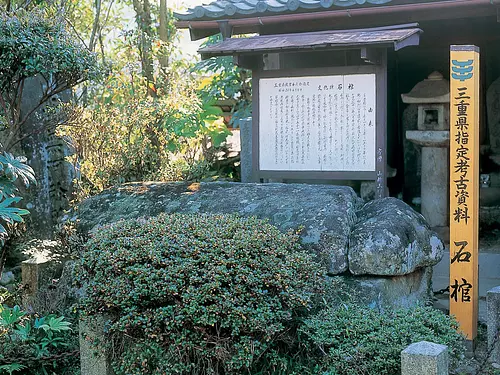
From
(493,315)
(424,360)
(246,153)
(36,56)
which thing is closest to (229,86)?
(246,153)

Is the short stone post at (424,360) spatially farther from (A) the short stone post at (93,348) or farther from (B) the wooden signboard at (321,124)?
(B) the wooden signboard at (321,124)

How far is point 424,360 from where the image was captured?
3.91 meters

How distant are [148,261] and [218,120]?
7.80m

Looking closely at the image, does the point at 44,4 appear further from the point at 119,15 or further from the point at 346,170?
the point at 119,15

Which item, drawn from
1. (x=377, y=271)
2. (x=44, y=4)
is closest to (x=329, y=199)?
(x=377, y=271)

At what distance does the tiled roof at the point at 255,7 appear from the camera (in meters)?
7.51

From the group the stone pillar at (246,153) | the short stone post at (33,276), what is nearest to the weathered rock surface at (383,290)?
the short stone post at (33,276)

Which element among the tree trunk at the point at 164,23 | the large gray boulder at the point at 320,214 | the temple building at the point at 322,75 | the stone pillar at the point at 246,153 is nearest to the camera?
the large gray boulder at the point at 320,214

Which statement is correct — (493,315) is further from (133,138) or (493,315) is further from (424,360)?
(133,138)

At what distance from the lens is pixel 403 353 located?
3.98m

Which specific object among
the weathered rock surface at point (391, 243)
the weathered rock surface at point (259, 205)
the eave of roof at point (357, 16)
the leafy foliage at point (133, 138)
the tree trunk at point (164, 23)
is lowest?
the weathered rock surface at point (391, 243)

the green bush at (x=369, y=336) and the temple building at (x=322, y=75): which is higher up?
the temple building at (x=322, y=75)

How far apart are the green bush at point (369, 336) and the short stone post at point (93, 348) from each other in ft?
4.80

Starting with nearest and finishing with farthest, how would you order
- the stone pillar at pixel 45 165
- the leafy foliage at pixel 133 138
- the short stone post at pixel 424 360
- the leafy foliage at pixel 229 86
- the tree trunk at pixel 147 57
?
1. the short stone post at pixel 424 360
2. the leafy foliage at pixel 133 138
3. the stone pillar at pixel 45 165
4. the tree trunk at pixel 147 57
5. the leafy foliage at pixel 229 86
